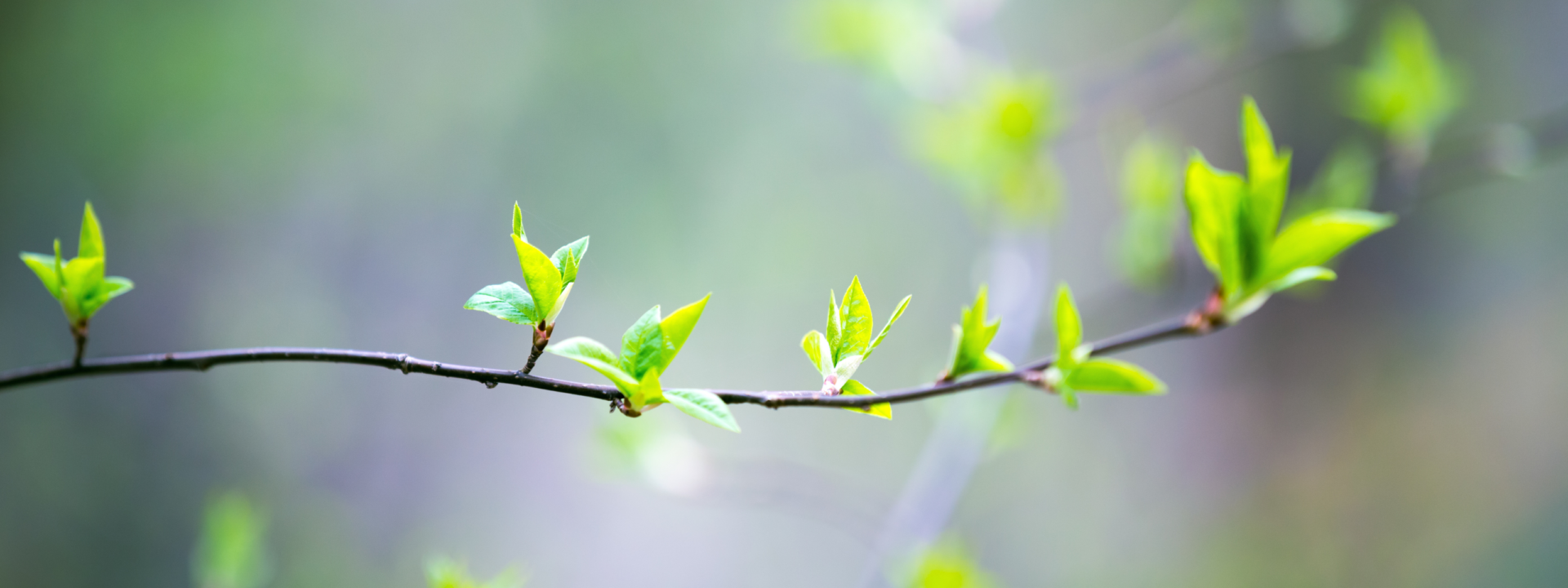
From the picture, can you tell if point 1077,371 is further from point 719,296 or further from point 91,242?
point 719,296

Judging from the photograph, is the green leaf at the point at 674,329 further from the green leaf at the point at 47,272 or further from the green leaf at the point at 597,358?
the green leaf at the point at 47,272

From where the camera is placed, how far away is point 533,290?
18 centimetres

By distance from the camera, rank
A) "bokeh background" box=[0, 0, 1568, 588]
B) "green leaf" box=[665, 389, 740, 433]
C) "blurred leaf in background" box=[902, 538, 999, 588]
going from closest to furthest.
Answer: "green leaf" box=[665, 389, 740, 433] < "blurred leaf in background" box=[902, 538, 999, 588] < "bokeh background" box=[0, 0, 1568, 588]

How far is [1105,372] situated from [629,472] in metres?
0.46

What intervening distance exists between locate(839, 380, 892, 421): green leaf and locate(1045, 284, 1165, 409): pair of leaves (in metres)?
0.04

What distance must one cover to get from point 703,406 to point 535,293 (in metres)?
0.05

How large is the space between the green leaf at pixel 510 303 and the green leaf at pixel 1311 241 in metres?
0.19

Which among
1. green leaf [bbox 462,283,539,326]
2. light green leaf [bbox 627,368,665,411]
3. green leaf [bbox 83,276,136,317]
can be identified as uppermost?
green leaf [bbox 462,283,539,326]

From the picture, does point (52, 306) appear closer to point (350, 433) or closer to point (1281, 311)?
point (350, 433)

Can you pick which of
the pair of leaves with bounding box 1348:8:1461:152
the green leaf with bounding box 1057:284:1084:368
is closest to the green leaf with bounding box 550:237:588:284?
the green leaf with bounding box 1057:284:1084:368

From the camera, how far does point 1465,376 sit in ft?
2.57

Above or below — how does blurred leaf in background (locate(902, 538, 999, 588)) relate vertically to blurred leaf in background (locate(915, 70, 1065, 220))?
below

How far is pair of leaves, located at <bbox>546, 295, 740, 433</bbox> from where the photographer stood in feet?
0.54

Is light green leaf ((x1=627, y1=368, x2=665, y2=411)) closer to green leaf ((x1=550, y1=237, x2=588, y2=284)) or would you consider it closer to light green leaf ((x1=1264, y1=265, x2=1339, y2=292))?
green leaf ((x1=550, y1=237, x2=588, y2=284))
